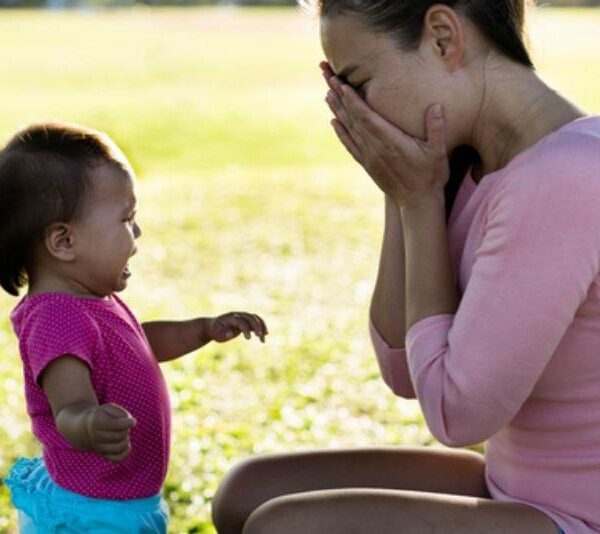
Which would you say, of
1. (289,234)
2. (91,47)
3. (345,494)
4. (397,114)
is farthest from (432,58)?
(91,47)

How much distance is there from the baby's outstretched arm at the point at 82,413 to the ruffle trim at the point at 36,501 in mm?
243

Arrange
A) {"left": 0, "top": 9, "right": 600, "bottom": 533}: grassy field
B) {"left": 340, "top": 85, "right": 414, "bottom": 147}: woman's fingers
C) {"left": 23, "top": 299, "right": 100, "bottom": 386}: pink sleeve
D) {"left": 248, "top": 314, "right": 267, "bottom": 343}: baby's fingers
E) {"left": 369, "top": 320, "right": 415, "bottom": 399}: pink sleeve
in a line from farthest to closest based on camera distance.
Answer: {"left": 0, "top": 9, "right": 600, "bottom": 533}: grassy field, {"left": 248, "top": 314, "right": 267, "bottom": 343}: baby's fingers, {"left": 369, "top": 320, "right": 415, "bottom": 399}: pink sleeve, {"left": 23, "top": 299, "right": 100, "bottom": 386}: pink sleeve, {"left": 340, "top": 85, "right": 414, "bottom": 147}: woman's fingers

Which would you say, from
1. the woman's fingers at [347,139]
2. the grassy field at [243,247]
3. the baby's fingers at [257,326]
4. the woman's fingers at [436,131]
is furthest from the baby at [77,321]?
the woman's fingers at [436,131]

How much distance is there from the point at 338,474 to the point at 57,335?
0.82 metres

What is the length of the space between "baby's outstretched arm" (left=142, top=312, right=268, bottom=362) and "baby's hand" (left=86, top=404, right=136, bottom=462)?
0.65 metres

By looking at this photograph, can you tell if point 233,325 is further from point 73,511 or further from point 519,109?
point 519,109

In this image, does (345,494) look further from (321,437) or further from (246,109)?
(246,109)

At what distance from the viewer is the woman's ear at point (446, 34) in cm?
278

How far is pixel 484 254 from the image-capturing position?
2.77m

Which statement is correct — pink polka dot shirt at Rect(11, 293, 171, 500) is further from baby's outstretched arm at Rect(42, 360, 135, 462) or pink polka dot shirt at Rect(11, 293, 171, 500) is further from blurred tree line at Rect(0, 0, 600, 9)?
blurred tree line at Rect(0, 0, 600, 9)

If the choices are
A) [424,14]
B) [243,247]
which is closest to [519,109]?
[424,14]

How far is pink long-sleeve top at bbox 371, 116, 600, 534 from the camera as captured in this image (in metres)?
2.68

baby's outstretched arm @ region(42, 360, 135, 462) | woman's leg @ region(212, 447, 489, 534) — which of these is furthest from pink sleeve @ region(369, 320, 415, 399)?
baby's outstretched arm @ region(42, 360, 135, 462)

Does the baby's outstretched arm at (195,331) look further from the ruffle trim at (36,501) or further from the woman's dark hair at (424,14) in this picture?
the woman's dark hair at (424,14)
